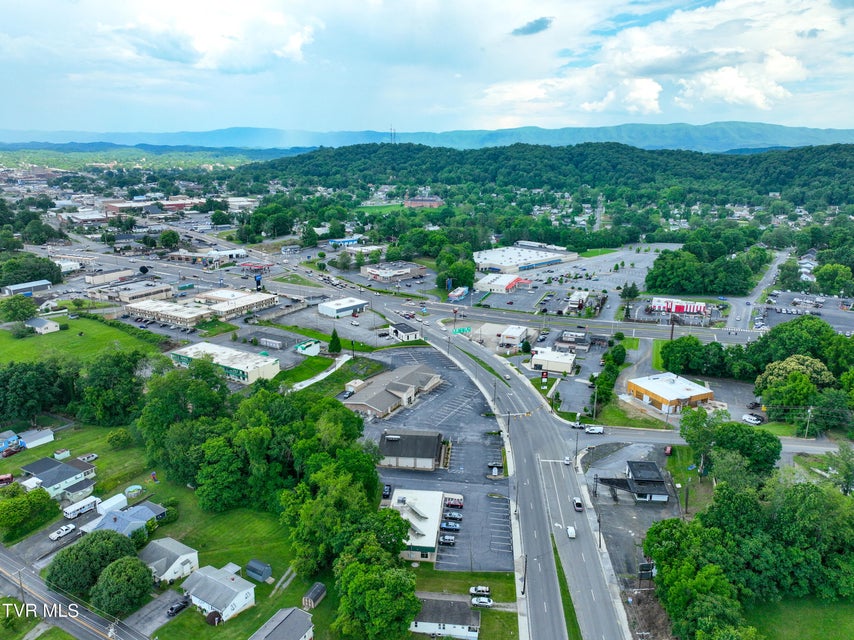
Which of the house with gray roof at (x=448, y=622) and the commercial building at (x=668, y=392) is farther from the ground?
the commercial building at (x=668, y=392)

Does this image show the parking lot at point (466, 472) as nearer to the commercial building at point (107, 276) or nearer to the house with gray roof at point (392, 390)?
the house with gray roof at point (392, 390)

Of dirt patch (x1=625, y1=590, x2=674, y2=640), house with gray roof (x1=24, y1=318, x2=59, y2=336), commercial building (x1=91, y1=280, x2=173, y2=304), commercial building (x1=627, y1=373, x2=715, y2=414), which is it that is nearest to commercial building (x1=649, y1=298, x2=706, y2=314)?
commercial building (x1=627, y1=373, x2=715, y2=414)

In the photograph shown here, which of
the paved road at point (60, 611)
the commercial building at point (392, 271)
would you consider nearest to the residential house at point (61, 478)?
the paved road at point (60, 611)

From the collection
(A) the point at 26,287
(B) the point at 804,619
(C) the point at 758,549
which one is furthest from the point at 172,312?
(B) the point at 804,619

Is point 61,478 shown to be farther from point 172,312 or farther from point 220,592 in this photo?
point 172,312

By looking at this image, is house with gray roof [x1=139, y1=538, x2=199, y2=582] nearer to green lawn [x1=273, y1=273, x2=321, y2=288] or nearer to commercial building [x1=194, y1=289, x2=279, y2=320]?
commercial building [x1=194, y1=289, x2=279, y2=320]

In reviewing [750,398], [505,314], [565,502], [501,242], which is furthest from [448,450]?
[501,242]
